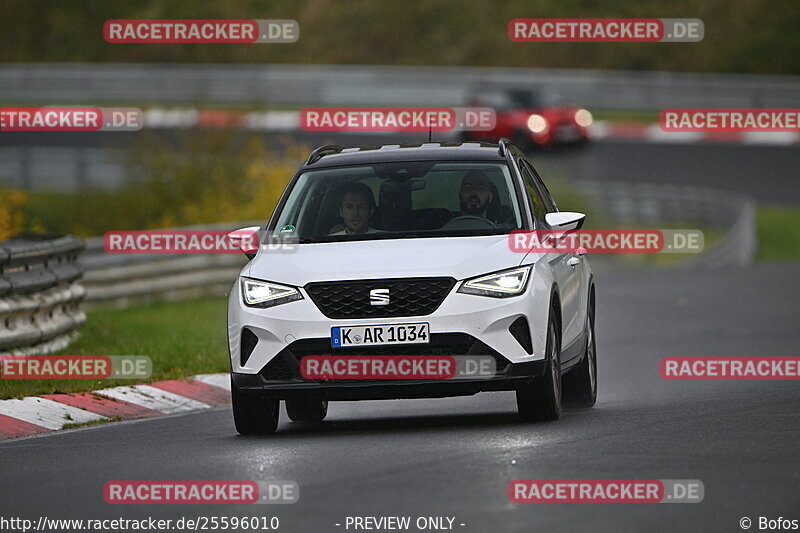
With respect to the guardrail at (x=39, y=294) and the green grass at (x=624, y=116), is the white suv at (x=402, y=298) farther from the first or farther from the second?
the green grass at (x=624, y=116)

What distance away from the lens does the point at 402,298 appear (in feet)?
33.4

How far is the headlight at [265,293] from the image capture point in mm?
10320

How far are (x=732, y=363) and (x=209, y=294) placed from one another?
11.0 metres

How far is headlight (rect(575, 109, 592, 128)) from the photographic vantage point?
→ 4562 centimetres

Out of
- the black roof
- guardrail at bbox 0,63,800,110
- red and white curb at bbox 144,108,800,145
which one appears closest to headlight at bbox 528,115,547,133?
red and white curb at bbox 144,108,800,145

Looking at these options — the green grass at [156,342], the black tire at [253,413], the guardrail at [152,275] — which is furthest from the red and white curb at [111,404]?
the guardrail at [152,275]

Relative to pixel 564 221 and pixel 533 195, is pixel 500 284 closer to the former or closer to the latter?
pixel 564 221

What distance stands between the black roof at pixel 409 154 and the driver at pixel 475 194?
23 centimetres

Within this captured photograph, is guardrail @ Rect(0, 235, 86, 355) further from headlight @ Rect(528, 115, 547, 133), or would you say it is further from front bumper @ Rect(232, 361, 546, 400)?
headlight @ Rect(528, 115, 547, 133)

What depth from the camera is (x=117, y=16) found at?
66625 mm

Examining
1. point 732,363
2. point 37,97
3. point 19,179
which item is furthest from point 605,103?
point 732,363

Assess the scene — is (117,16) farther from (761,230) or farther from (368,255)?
(368,255)

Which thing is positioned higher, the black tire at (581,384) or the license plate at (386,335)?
the license plate at (386,335)

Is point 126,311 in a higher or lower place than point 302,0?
lower
